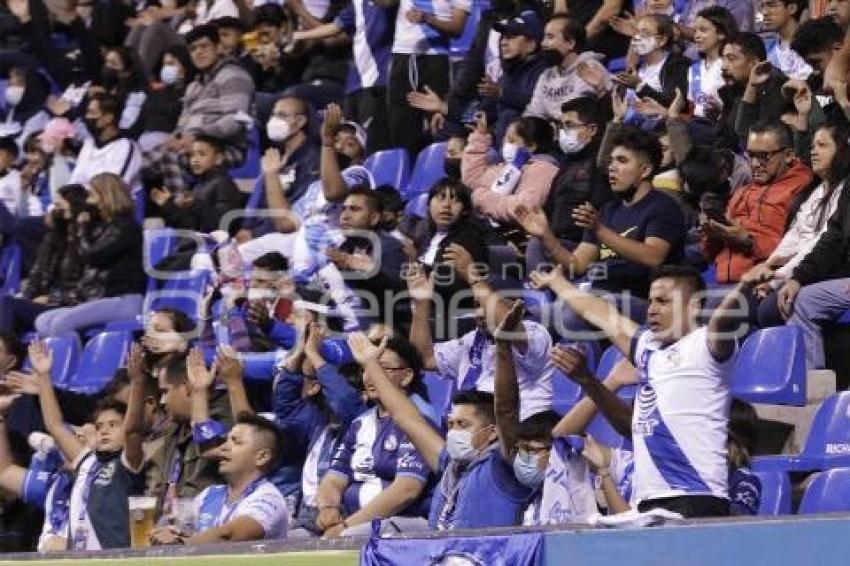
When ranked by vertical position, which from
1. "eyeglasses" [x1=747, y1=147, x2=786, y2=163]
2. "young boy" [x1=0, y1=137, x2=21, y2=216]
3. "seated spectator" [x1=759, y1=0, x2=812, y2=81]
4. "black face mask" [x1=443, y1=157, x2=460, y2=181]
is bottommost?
"young boy" [x1=0, y1=137, x2=21, y2=216]

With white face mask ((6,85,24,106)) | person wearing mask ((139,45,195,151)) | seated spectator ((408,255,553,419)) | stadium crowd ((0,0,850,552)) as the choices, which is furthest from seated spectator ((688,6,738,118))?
white face mask ((6,85,24,106))

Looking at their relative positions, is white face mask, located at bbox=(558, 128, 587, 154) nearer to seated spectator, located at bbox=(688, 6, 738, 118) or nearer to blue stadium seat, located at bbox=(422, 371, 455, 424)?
seated spectator, located at bbox=(688, 6, 738, 118)

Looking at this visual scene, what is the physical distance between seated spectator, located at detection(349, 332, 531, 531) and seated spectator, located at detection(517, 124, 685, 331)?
3.74 feet

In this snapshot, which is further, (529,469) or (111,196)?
(111,196)

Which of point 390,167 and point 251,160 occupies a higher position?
point 390,167

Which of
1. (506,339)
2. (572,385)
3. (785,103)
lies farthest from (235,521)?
(785,103)

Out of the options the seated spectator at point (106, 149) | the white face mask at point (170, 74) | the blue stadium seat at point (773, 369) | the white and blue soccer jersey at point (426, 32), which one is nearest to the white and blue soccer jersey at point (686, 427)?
the blue stadium seat at point (773, 369)

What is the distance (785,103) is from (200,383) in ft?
9.90

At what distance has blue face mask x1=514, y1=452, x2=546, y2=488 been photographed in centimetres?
779


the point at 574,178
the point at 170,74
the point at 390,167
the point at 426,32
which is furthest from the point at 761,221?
the point at 170,74

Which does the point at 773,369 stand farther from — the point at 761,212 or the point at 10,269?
the point at 10,269

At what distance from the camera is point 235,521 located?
8688 mm

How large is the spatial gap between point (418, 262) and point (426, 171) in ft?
8.56

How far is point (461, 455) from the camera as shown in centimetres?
831
